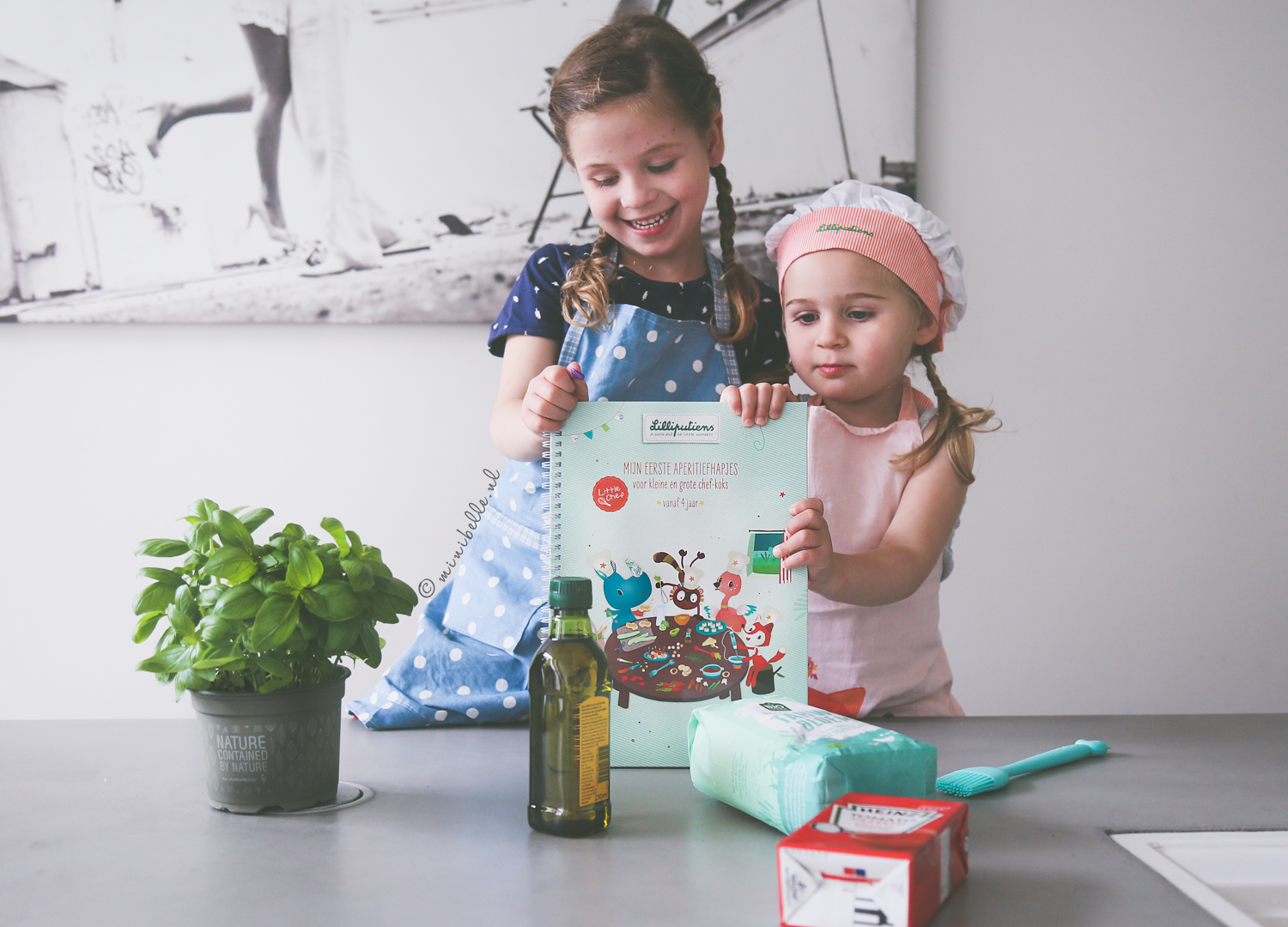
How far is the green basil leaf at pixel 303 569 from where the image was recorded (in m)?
0.59

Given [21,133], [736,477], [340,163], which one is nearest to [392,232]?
[340,163]

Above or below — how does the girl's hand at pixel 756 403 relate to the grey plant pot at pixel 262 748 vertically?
above

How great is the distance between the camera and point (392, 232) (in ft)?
5.85

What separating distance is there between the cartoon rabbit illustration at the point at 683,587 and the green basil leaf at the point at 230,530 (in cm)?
29

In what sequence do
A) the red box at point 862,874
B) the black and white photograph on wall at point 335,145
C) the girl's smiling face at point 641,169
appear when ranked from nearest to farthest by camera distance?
the red box at point 862,874
the girl's smiling face at point 641,169
the black and white photograph on wall at point 335,145

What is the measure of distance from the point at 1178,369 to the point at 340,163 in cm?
168

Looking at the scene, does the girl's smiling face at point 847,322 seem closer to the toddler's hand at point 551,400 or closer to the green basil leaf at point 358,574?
the toddler's hand at point 551,400

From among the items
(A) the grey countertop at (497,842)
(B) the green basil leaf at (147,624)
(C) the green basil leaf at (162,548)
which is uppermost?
(C) the green basil leaf at (162,548)

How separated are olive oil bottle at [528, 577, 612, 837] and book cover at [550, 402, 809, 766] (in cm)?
14

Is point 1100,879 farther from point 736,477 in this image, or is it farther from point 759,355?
point 759,355

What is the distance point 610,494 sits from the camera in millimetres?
722

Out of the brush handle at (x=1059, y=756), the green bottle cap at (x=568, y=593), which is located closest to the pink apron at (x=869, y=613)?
the brush handle at (x=1059, y=756)

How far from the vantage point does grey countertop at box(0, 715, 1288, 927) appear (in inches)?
18.3

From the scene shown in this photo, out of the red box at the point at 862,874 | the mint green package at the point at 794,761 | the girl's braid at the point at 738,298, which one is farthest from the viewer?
the girl's braid at the point at 738,298
